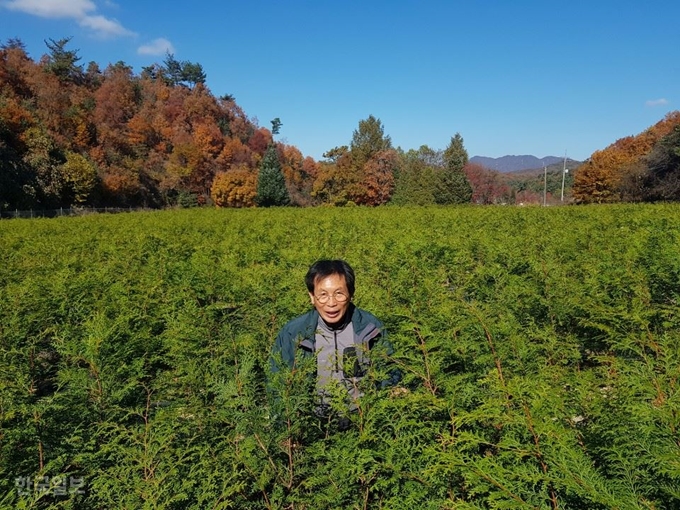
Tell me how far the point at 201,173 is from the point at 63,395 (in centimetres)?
6656

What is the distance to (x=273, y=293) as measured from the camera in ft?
18.0

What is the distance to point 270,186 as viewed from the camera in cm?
6056

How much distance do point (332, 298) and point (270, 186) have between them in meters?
59.1

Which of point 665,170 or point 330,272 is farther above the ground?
point 665,170

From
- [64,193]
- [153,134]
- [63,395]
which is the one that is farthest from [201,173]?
[63,395]

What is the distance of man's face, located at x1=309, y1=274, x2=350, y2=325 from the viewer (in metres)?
2.96

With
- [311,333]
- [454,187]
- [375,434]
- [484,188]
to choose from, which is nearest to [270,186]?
[454,187]

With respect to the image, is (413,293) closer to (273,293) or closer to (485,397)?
(273,293)

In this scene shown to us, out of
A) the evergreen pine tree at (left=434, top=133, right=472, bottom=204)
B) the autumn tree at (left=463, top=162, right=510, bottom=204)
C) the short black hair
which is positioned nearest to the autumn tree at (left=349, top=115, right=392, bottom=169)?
the evergreen pine tree at (left=434, top=133, right=472, bottom=204)

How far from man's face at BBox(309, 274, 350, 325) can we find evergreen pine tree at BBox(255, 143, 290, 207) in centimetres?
5820

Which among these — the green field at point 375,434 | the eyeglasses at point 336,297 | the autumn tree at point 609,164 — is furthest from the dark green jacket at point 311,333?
the autumn tree at point 609,164

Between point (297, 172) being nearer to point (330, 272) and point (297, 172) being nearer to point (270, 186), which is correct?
point (270, 186)

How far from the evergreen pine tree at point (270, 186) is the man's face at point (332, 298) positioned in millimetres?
58202

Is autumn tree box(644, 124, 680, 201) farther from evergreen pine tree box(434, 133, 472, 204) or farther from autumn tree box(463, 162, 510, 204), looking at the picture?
autumn tree box(463, 162, 510, 204)
